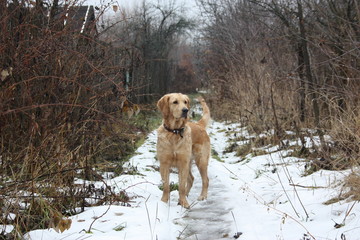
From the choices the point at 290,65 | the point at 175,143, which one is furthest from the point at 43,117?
the point at 290,65

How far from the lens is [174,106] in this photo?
4.95 metres

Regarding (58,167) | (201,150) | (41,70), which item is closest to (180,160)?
(201,150)

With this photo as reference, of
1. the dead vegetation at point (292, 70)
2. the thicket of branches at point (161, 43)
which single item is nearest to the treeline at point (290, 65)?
the dead vegetation at point (292, 70)

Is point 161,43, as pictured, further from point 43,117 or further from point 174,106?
point 43,117

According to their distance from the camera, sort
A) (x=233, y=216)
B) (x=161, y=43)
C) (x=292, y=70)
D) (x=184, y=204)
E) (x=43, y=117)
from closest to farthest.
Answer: (x=233, y=216) < (x=43, y=117) < (x=184, y=204) < (x=292, y=70) < (x=161, y=43)

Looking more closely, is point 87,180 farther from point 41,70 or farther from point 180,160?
point 41,70

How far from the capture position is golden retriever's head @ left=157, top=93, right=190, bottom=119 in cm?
482

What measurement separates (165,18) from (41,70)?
3252cm

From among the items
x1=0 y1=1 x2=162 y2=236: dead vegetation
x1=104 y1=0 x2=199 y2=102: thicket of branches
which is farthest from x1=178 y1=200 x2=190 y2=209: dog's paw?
x1=104 y1=0 x2=199 y2=102: thicket of branches

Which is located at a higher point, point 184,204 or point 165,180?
point 165,180

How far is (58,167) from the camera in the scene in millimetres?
3744

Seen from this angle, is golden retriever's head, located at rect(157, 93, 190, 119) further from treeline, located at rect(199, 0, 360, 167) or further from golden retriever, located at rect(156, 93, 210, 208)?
treeline, located at rect(199, 0, 360, 167)

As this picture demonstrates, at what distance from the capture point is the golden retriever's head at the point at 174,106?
482cm

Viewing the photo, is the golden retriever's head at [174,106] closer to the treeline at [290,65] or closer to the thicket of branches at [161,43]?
the treeline at [290,65]
